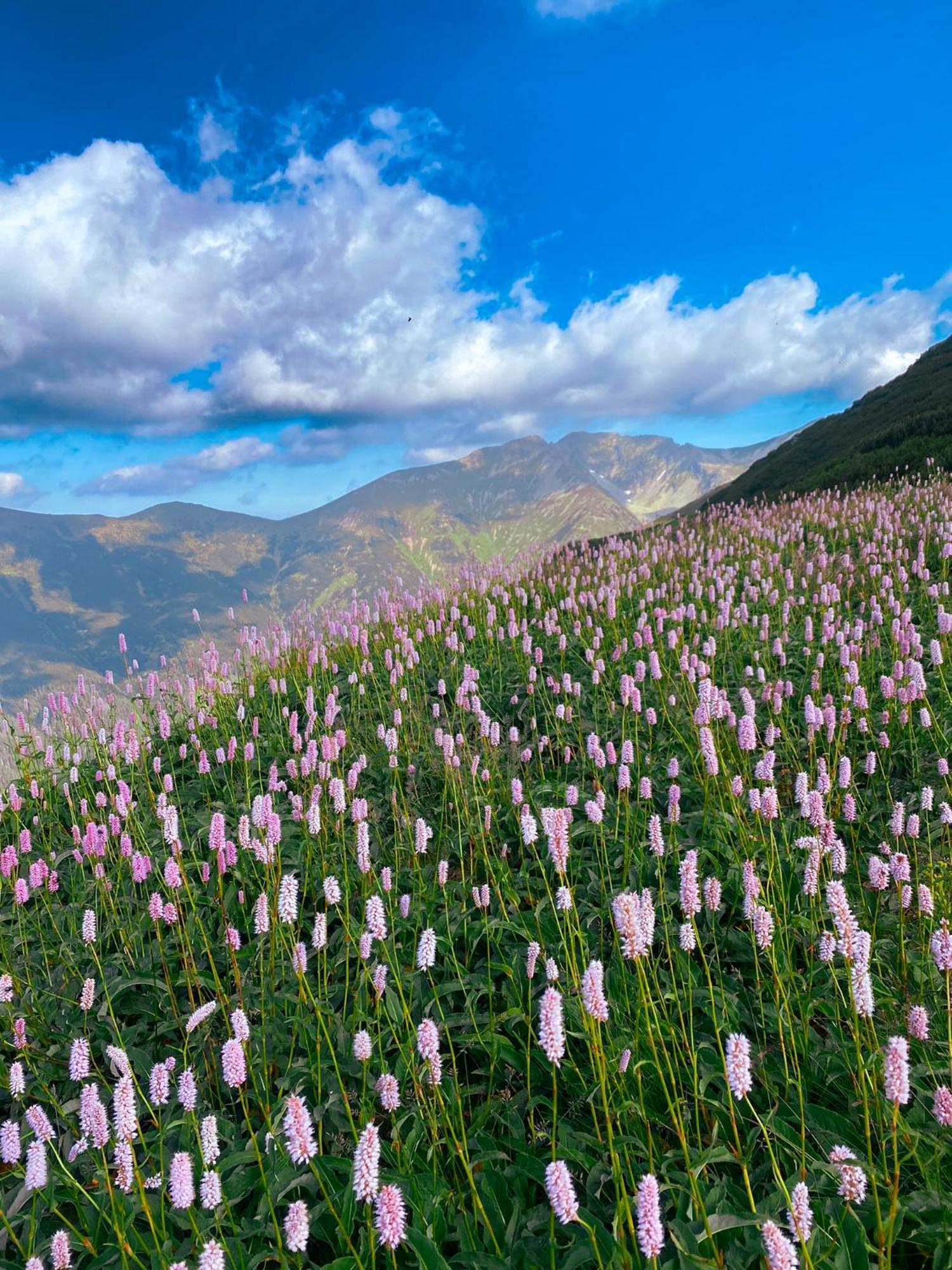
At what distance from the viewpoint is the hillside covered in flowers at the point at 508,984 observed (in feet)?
7.43

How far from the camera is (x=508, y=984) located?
3.69m

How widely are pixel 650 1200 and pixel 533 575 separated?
11341mm

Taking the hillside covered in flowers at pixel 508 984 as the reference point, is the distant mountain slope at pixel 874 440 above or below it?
above

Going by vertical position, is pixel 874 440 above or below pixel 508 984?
above

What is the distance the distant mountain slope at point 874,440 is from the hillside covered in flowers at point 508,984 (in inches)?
594

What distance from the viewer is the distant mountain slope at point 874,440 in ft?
66.6

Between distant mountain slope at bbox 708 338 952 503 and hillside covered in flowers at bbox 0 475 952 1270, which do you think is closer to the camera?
hillside covered in flowers at bbox 0 475 952 1270

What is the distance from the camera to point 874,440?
25.8 m

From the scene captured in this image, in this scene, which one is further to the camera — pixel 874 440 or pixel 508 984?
pixel 874 440

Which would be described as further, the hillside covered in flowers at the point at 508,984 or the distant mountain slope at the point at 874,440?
the distant mountain slope at the point at 874,440

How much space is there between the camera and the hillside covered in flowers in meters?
2.27

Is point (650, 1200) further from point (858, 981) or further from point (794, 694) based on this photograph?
point (794, 694)

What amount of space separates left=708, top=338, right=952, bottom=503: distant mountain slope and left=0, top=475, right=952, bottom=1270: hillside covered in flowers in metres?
15.1

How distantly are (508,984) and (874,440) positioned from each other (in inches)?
1107
